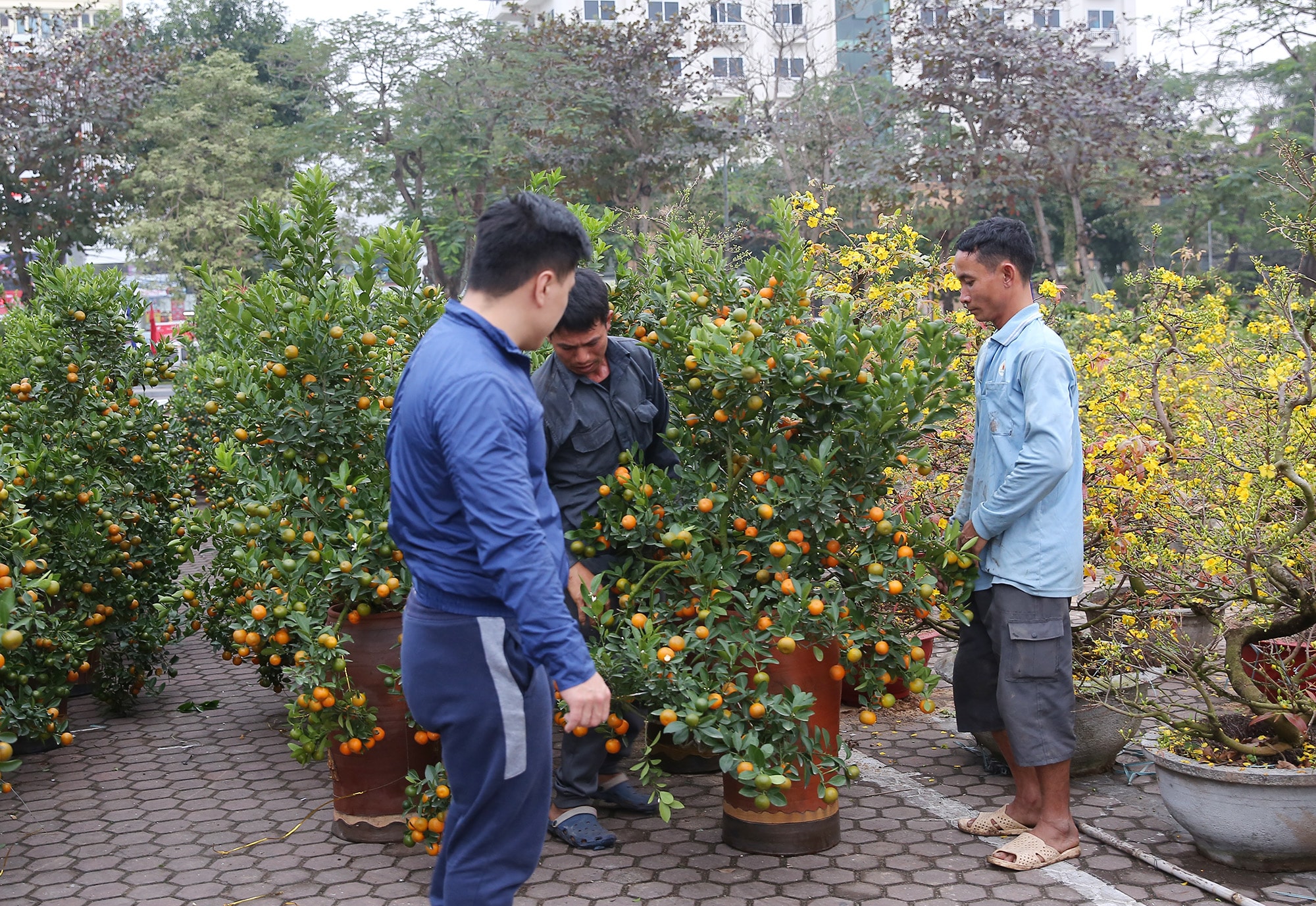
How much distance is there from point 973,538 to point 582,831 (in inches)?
67.4

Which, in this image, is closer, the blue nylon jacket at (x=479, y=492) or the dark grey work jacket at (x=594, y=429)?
the blue nylon jacket at (x=479, y=492)

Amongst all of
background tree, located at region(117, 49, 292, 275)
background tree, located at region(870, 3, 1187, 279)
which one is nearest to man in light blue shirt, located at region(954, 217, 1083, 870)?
background tree, located at region(870, 3, 1187, 279)

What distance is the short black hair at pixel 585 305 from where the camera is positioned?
388 cm

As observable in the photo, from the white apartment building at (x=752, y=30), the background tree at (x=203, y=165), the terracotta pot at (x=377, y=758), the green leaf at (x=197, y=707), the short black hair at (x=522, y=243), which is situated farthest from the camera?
the background tree at (x=203, y=165)

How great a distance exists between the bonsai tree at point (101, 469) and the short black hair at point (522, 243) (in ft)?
11.0

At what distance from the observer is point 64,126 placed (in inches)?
907

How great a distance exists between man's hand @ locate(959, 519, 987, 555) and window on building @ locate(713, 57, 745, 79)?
73.7 feet

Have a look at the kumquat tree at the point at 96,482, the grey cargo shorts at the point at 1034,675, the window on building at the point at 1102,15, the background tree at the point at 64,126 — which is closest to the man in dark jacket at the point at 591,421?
the grey cargo shorts at the point at 1034,675

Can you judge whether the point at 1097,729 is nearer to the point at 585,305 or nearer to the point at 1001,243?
the point at 1001,243

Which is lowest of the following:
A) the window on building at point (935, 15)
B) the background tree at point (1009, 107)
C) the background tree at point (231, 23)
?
the background tree at point (1009, 107)

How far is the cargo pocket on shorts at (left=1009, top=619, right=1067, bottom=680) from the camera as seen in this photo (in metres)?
3.74

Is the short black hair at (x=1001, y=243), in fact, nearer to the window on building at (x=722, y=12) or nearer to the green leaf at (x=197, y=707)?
the green leaf at (x=197, y=707)

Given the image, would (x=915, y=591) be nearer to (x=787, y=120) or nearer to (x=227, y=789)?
(x=227, y=789)

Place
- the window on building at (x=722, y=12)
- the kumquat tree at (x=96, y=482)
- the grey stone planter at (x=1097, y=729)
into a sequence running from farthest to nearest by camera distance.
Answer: the window on building at (x=722, y=12)
the kumquat tree at (x=96, y=482)
the grey stone planter at (x=1097, y=729)
